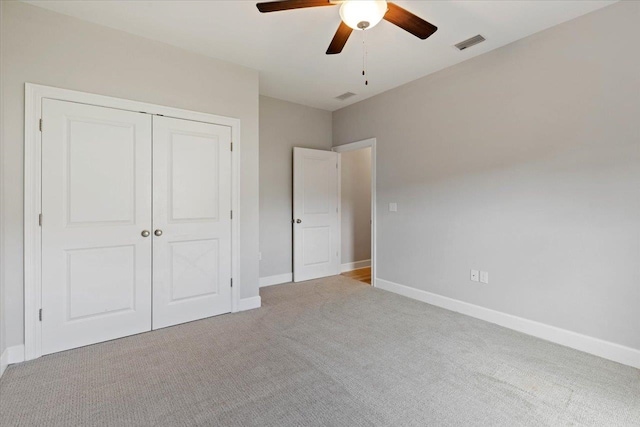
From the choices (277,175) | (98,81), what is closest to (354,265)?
(277,175)

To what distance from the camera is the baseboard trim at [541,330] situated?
229cm

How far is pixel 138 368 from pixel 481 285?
10.5ft

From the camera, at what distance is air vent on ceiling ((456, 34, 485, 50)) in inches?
110

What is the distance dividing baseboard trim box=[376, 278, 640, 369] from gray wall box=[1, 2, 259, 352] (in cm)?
218

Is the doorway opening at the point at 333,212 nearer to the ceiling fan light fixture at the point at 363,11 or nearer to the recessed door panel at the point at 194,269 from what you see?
the recessed door panel at the point at 194,269

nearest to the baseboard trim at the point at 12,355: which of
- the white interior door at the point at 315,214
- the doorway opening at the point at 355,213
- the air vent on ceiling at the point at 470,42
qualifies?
the white interior door at the point at 315,214

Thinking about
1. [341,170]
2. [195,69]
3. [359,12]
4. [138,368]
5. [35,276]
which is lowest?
[138,368]

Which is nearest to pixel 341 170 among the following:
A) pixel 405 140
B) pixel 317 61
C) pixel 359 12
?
pixel 405 140

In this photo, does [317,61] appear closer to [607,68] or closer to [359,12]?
[359,12]

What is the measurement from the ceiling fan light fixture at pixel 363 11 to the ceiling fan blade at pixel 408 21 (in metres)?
0.07

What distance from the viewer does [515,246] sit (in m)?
2.88

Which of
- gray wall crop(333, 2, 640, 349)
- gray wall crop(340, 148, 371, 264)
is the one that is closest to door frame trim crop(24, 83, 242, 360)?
gray wall crop(333, 2, 640, 349)

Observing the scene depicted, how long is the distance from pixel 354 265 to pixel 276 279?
5.36 ft

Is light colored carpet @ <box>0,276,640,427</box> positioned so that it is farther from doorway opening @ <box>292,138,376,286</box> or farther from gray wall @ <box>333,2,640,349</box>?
doorway opening @ <box>292,138,376,286</box>
